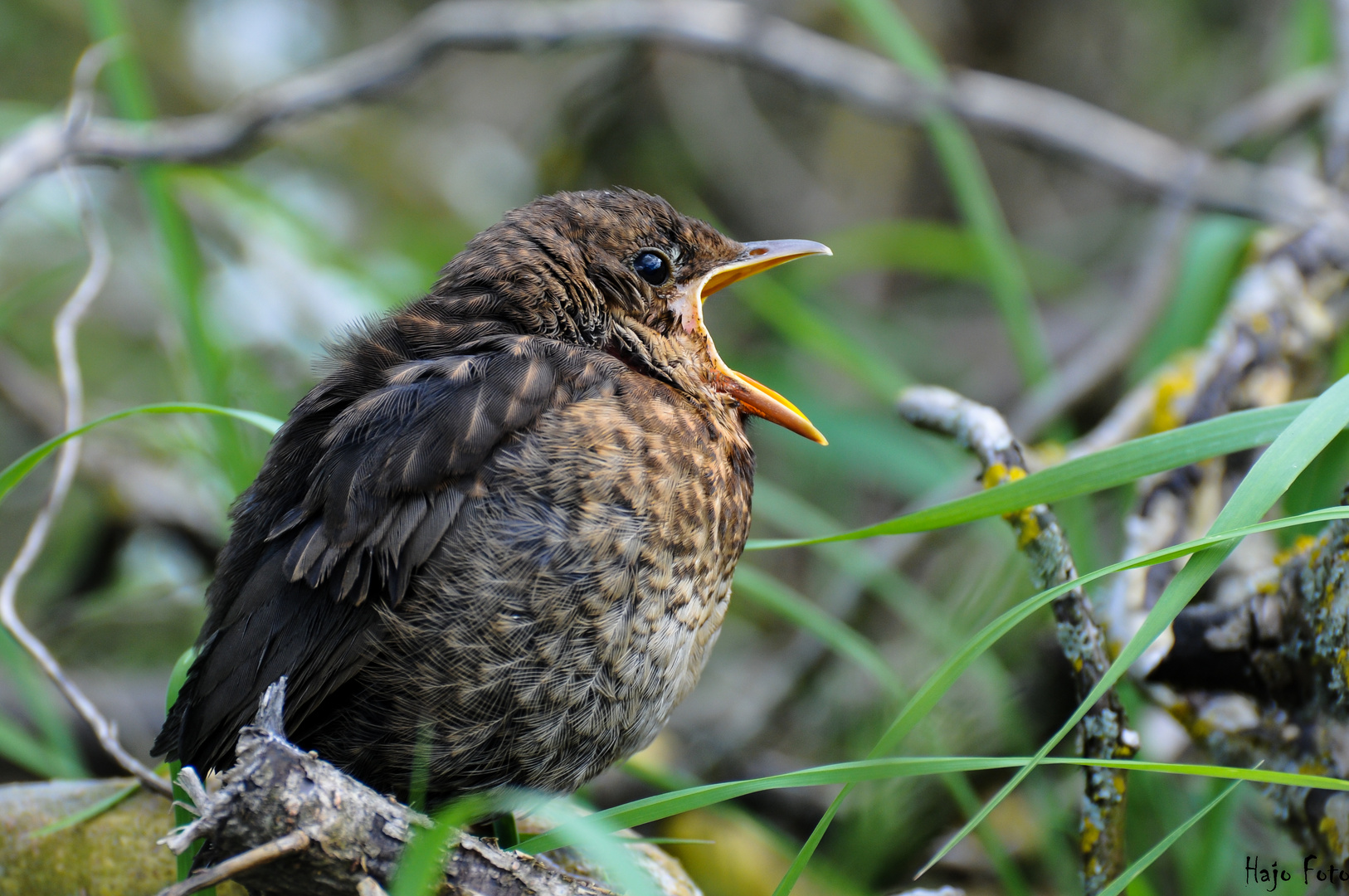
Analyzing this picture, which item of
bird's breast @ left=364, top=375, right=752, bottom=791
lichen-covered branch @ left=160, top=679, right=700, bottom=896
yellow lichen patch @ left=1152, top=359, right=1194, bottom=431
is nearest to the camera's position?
lichen-covered branch @ left=160, top=679, right=700, bottom=896

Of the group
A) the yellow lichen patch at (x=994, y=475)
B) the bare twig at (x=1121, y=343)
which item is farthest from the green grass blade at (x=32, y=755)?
the bare twig at (x=1121, y=343)

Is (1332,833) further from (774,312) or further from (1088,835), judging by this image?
(774,312)

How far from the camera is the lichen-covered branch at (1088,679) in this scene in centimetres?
162

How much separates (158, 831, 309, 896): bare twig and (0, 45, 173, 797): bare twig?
0.77m

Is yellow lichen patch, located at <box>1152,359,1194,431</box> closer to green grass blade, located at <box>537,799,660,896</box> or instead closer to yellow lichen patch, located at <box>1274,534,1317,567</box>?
yellow lichen patch, located at <box>1274,534,1317,567</box>

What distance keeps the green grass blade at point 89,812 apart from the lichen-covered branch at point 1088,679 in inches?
66.8

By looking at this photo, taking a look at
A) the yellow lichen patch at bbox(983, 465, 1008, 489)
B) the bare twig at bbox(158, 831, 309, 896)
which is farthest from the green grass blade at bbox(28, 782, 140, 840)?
the yellow lichen patch at bbox(983, 465, 1008, 489)

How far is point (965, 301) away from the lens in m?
6.18

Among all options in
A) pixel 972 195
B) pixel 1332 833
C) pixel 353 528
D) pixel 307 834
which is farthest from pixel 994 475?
pixel 972 195

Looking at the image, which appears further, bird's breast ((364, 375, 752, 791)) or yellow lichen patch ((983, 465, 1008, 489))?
yellow lichen patch ((983, 465, 1008, 489))

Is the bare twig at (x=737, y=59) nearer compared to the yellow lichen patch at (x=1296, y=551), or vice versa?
the yellow lichen patch at (x=1296, y=551)

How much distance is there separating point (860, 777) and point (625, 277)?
1.09 m

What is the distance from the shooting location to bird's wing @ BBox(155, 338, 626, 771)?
1651mm

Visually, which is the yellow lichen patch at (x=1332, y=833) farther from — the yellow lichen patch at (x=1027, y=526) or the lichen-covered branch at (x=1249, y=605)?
the yellow lichen patch at (x=1027, y=526)
